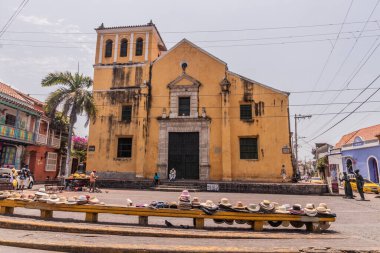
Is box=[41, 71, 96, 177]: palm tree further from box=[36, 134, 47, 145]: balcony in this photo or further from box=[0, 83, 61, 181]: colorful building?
box=[36, 134, 47, 145]: balcony

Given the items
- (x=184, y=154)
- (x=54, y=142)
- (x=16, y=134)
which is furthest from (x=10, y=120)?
(x=184, y=154)

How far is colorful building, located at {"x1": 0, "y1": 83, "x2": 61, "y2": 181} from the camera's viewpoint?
21.5m

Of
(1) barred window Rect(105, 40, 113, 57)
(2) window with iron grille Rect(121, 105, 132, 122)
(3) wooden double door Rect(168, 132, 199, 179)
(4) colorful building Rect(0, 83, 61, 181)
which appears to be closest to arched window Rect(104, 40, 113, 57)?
(1) barred window Rect(105, 40, 113, 57)

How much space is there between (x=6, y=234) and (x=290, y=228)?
6478 mm

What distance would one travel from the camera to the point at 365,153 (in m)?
27.9

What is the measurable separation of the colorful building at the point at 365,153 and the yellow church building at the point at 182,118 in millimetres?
13285

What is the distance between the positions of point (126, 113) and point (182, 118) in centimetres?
489

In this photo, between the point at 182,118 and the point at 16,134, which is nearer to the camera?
the point at 182,118

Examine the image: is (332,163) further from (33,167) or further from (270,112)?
(33,167)

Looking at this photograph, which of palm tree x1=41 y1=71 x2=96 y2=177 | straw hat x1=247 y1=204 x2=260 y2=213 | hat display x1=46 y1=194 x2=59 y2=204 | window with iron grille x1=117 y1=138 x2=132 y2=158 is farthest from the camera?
window with iron grille x1=117 y1=138 x2=132 y2=158

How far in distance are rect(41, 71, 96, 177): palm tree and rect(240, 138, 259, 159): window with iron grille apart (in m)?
11.3

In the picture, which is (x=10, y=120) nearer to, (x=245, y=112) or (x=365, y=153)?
(x=245, y=112)

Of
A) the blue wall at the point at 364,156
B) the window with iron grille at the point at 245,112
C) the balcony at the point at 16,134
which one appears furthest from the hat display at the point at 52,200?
the blue wall at the point at 364,156

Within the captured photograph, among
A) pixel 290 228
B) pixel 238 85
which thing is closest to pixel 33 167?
pixel 238 85
